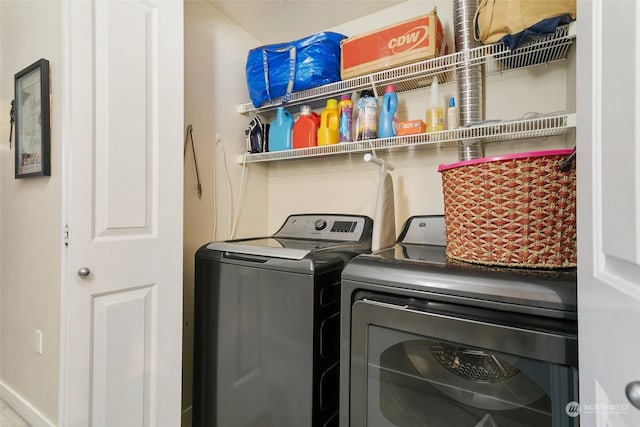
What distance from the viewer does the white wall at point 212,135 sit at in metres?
1.82

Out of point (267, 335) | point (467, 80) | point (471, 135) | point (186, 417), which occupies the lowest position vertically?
point (186, 417)

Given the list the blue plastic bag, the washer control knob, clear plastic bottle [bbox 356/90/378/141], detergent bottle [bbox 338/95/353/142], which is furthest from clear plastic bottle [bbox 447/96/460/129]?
the washer control knob

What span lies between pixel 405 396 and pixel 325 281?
483 millimetres

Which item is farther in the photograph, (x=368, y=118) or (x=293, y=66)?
(x=293, y=66)

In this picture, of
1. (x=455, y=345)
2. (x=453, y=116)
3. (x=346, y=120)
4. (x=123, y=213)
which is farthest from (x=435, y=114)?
(x=123, y=213)

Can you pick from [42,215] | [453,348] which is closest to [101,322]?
[42,215]

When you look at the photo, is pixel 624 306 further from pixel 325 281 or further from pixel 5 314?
pixel 5 314

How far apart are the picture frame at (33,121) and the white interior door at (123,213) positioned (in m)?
0.44

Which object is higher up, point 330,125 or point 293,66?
point 293,66

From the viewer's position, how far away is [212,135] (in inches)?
77.9

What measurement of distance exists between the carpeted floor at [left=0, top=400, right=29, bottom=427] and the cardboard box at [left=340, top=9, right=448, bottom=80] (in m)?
2.66

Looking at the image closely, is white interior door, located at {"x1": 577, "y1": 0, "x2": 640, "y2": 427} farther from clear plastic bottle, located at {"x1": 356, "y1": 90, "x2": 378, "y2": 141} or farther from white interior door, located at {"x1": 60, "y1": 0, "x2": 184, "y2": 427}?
white interior door, located at {"x1": 60, "y1": 0, "x2": 184, "y2": 427}

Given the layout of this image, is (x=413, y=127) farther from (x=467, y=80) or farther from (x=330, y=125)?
(x=330, y=125)

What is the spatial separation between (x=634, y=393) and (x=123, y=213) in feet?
5.20
